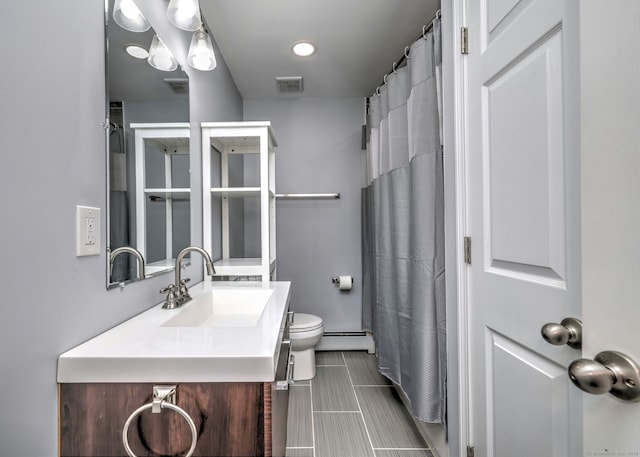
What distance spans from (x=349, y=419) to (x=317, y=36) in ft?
7.93

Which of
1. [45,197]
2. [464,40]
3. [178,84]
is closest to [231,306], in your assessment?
[45,197]

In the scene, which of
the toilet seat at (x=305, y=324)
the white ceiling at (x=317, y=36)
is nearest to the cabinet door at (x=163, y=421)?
the toilet seat at (x=305, y=324)

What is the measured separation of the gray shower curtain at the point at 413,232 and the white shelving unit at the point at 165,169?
116cm

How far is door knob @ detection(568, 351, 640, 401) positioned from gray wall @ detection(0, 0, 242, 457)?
98 cm

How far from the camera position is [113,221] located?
33.5 inches

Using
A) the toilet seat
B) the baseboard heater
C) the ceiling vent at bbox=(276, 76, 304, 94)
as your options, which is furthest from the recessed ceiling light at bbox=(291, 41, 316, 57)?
the baseboard heater

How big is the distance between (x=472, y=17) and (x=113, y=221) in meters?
1.40

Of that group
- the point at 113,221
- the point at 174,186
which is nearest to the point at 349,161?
the point at 174,186

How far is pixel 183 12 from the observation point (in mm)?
1010

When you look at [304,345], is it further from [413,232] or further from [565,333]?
[565,333]

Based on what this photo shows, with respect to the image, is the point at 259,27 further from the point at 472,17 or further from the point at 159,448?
the point at 159,448

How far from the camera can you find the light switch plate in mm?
704

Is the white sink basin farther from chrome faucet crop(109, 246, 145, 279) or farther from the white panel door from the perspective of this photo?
the white panel door

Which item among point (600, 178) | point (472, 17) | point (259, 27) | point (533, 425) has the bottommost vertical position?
point (533, 425)
